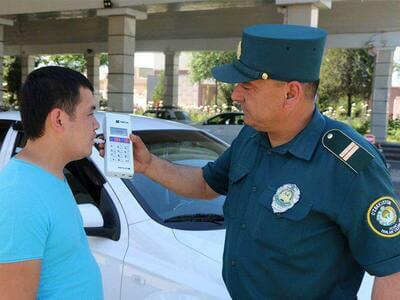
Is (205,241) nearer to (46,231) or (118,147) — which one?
(118,147)

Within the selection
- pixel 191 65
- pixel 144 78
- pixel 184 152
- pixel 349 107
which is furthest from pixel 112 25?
pixel 144 78

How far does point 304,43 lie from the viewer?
1.60m

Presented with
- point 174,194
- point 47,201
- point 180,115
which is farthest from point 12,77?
point 47,201

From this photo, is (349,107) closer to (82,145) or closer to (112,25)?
(112,25)

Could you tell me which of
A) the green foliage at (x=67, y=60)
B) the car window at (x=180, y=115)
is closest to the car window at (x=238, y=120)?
the car window at (x=180, y=115)

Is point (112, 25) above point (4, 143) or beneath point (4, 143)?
above

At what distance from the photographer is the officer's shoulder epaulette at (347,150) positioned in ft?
4.91

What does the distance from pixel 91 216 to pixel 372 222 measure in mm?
1380

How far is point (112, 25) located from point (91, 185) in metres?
11.8

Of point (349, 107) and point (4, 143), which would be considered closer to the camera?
point (4, 143)

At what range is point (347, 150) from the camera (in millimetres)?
1533

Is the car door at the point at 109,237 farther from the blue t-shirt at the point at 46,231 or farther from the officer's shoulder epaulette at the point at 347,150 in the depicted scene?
the officer's shoulder epaulette at the point at 347,150

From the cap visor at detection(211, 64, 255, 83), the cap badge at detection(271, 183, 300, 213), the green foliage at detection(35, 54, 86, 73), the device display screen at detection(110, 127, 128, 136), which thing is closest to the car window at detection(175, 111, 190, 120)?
the device display screen at detection(110, 127, 128, 136)

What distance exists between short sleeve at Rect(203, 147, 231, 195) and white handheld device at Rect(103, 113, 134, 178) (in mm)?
327
